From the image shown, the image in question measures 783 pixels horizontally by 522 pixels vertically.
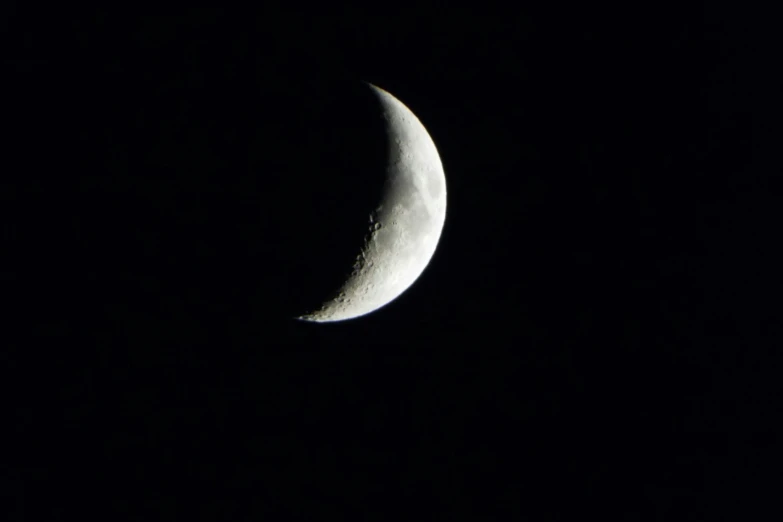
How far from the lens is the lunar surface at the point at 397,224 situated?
411cm

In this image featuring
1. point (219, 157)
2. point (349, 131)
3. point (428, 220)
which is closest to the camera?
point (219, 157)

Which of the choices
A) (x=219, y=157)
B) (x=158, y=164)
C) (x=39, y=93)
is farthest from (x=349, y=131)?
(x=39, y=93)

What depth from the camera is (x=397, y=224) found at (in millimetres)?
4168

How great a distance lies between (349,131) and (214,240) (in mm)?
987

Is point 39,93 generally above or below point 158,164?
above

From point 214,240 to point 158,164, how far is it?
1.65ft

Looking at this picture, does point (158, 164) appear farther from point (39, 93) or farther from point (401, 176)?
point (401, 176)

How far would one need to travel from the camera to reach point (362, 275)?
4195 mm

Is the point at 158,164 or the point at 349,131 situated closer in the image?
the point at 158,164

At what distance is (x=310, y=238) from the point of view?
3834 mm

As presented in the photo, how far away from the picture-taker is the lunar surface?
4.11m

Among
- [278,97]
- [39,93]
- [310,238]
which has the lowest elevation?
[310,238]

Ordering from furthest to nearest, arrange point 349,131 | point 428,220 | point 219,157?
1. point 428,220
2. point 349,131
3. point 219,157

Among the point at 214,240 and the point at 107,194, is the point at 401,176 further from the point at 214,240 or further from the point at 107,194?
the point at 107,194
